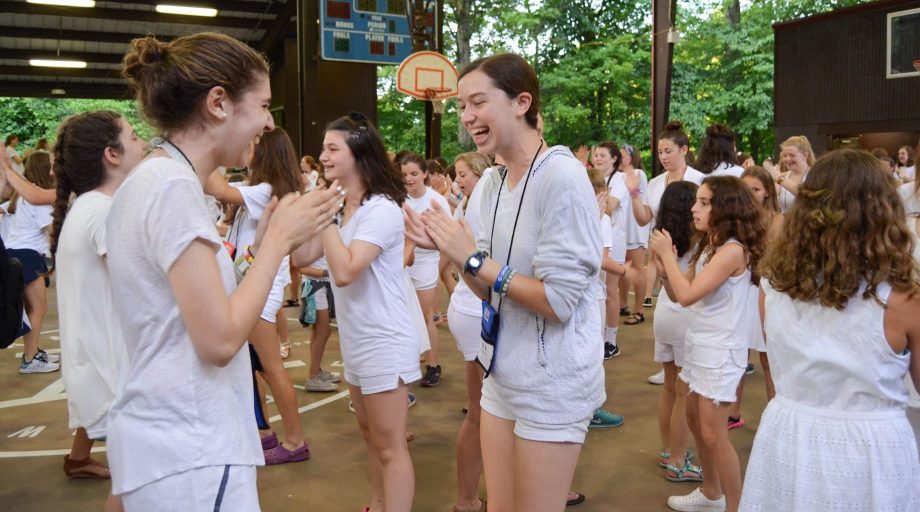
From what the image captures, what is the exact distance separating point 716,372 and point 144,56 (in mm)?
2658

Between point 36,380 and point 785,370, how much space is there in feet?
19.4

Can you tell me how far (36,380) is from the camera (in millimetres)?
6051

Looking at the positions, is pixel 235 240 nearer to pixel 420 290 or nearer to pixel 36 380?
pixel 420 290

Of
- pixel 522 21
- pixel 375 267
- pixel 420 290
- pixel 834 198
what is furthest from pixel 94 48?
pixel 834 198

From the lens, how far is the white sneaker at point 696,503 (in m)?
3.49

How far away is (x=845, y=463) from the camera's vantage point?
2.00m

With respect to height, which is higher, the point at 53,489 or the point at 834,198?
the point at 834,198

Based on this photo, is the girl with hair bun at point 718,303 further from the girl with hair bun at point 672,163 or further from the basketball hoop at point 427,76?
the basketball hoop at point 427,76

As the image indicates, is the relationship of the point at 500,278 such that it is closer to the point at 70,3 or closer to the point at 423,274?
the point at 423,274

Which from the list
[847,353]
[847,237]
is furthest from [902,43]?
[847,353]

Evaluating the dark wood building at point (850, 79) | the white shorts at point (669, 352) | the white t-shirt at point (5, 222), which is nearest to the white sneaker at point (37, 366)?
the white t-shirt at point (5, 222)

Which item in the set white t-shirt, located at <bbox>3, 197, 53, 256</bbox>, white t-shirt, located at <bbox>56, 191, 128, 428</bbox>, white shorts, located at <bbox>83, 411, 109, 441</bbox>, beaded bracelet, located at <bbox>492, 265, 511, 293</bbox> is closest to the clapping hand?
beaded bracelet, located at <bbox>492, 265, 511, 293</bbox>

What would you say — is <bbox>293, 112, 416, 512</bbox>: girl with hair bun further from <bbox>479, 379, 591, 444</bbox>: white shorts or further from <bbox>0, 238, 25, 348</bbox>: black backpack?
<bbox>0, 238, 25, 348</bbox>: black backpack

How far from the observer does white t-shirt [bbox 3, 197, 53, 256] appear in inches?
282
